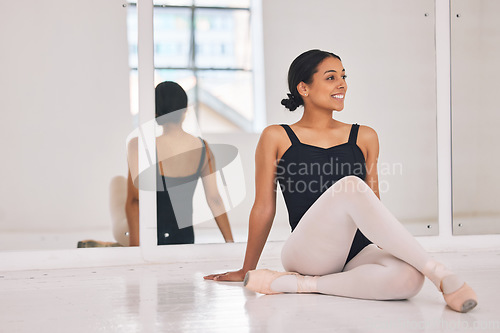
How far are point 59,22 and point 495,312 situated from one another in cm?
233

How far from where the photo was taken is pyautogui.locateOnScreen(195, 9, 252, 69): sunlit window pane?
2.90 metres

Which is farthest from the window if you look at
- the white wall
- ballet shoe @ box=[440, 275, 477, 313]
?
ballet shoe @ box=[440, 275, 477, 313]

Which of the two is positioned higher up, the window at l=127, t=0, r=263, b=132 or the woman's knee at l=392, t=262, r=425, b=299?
the window at l=127, t=0, r=263, b=132

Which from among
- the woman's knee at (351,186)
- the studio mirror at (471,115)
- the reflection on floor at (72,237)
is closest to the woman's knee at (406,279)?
the woman's knee at (351,186)

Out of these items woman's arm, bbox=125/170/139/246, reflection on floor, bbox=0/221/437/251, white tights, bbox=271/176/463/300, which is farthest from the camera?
woman's arm, bbox=125/170/139/246

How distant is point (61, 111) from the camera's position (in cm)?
278

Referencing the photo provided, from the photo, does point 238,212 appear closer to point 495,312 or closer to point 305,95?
point 305,95

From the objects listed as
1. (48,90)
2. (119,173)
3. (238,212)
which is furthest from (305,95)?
(48,90)

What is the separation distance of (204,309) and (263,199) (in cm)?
51

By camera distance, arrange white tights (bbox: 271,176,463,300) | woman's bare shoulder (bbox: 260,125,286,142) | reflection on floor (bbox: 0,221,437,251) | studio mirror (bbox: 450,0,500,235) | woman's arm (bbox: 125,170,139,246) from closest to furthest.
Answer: white tights (bbox: 271,176,463,300) < woman's bare shoulder (bbox: 260,125,286,142) < reflection on floor (bbox: 0,221,437,251) < woman's arm (bbox: 125,170,139,246) < studio mirror (bbox: 450,0,500,235)

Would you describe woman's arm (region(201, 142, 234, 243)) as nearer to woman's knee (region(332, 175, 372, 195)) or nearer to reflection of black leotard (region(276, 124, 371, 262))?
reflection of black leotard (region(276, 124, 371, 262))

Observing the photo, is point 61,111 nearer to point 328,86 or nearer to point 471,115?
point 328,86

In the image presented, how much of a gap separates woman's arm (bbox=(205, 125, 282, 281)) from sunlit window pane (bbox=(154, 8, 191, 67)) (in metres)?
0.98

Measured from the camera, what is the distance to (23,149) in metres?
2.74
